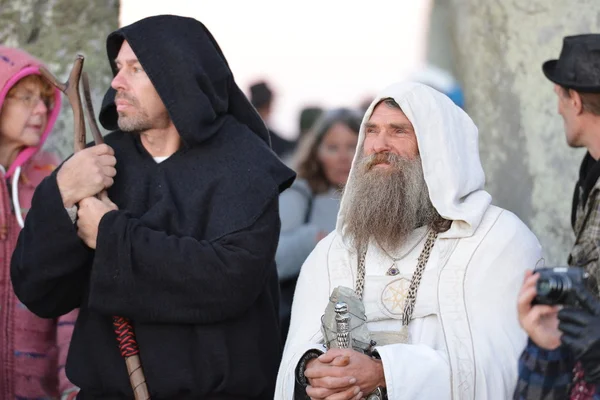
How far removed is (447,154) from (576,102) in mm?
575

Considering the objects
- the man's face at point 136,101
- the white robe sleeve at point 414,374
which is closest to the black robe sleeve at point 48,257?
the man's face at point 136,101

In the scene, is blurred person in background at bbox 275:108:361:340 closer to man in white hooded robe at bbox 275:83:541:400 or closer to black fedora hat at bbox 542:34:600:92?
man in white hooded robe at bbox 275:83:541:400

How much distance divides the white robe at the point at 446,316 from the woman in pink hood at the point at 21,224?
1.43 meters

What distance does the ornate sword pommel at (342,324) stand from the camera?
5434 mm

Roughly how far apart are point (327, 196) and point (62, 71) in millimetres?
1638

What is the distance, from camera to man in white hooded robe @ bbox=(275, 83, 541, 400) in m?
5.47

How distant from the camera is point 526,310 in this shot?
4.74 meters

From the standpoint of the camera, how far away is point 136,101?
6.18 metres

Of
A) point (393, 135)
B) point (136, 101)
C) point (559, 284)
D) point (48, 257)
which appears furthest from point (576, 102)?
point (48, 257)

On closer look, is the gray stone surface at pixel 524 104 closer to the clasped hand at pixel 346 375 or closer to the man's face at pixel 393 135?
the man's face at pixel 393 135

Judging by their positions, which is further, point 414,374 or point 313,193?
point 313,193

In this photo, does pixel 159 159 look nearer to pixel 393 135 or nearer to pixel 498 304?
pixel 393 135

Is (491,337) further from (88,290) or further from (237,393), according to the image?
(88,290)

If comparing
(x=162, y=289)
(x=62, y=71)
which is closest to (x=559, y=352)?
(x=162, y=289)
